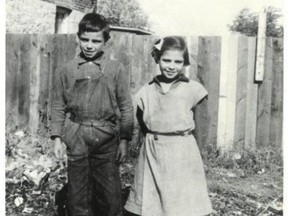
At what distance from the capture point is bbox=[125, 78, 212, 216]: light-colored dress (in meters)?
2.41

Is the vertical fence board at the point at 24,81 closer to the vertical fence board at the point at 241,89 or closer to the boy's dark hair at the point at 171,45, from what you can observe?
the vertical fence board at the point at 241,89

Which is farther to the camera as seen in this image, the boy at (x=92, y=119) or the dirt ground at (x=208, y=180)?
the dirt ground at (x=208, y=180)

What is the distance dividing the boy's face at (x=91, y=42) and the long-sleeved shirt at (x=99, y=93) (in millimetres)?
73

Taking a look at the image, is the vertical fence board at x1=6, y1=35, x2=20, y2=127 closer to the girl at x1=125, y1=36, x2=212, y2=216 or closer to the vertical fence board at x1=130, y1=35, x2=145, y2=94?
the vertical fence board at x1=130, y1=35, x2=145, y2=94

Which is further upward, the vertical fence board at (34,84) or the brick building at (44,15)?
the brick building at (44,15)

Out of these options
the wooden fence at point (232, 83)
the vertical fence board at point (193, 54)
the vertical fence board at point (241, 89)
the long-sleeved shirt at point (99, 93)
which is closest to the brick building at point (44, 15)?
Result: the wooden fence at point (232, 83)

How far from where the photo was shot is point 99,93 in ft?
8.07

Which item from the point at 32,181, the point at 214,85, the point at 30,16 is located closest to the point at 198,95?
the point at 32,181

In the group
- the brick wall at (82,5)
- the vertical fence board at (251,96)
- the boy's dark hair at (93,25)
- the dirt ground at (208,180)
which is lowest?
the dirt ground at (208,180)

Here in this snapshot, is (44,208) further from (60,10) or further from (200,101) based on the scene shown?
(60,10)

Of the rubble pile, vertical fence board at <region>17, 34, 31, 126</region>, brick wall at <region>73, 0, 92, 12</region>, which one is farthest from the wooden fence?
brick wall at <region>73, 0, 92, 12</region>

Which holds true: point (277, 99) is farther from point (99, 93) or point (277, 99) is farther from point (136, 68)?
point (99, 93)

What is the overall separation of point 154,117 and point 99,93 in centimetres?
39

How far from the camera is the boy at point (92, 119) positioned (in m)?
2.45
